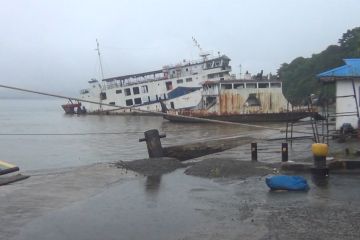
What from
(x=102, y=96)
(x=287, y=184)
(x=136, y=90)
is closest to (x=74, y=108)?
(x=102, y=96)

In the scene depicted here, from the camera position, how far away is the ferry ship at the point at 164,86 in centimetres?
5912

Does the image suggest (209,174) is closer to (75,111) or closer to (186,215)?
(186,215)

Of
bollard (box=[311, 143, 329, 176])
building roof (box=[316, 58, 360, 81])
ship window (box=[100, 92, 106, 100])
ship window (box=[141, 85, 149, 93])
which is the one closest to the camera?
bollard (box=[311, 143, 329, 176])

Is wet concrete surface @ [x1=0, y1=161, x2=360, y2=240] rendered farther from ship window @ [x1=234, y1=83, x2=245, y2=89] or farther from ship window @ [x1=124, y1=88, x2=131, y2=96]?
ship window @ [x1=124, y1=88, x2=131, y2=96]

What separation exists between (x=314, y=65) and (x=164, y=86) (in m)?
32.2

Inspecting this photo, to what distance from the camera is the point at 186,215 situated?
23.7 ft

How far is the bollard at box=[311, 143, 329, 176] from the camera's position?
9.75 meters

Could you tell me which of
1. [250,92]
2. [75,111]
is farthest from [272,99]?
[75,111]

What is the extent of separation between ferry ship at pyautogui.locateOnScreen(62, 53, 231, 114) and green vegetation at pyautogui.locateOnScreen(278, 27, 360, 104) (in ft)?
35.5

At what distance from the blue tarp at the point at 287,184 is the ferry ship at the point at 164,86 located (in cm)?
4596

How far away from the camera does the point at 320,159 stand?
32.6 ft

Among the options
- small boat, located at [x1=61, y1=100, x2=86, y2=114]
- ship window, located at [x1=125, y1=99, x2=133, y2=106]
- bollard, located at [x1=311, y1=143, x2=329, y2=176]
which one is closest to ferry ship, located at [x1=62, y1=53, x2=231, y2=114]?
ship window, located at [x1=125, y1=99, x2=133, y2=106]

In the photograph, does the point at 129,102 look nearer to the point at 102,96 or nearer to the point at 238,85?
the point at 102,96

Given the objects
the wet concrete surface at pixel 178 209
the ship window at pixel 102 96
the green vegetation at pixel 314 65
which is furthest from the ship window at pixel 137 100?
the wet concrete surface at pixel 178 209
